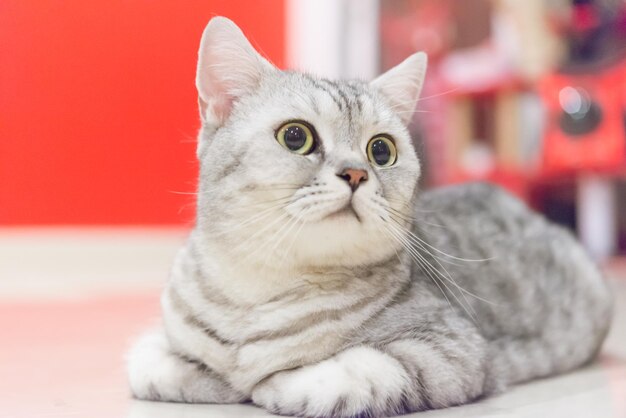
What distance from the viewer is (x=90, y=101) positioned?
3404 mm

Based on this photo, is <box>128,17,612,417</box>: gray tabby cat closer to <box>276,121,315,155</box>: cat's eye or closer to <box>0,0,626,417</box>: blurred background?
<box>276,121,315,155</box>: cat's eye

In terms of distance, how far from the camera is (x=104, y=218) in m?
3.54

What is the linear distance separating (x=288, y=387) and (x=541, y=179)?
332 centimetres

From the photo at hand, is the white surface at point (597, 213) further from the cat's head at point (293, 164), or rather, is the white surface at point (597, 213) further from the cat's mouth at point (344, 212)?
the cat's mouth at point (344, 212)

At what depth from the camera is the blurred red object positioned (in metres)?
3.75

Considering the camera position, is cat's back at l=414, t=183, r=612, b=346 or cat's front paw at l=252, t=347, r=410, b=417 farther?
cat's back at l=414, t=183, r=612, b=346

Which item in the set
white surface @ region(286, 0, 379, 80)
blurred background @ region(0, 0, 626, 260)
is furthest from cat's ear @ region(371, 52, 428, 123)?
white surface @ region(286, 0, 379, 80)

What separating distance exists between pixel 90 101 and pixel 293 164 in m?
2.45

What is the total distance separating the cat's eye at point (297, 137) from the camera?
1.23 meters

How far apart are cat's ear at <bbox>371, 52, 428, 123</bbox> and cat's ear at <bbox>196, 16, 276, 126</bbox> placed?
24 centimetres

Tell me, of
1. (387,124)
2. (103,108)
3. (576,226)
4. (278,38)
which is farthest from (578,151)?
(387,124)

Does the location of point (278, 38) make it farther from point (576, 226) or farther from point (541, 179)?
point (576, 226)

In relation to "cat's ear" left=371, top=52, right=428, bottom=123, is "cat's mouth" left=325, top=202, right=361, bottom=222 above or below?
below

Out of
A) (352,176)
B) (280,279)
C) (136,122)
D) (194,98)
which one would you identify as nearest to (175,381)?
(280,279)
